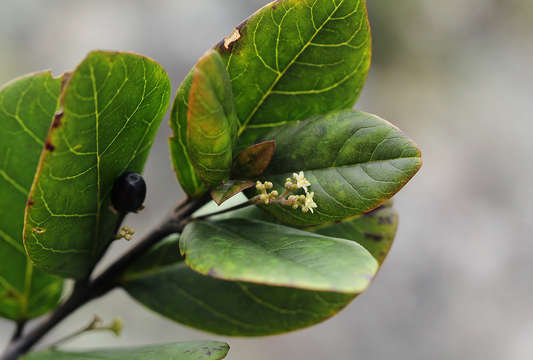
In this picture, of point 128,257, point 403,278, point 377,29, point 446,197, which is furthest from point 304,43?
point 377,29

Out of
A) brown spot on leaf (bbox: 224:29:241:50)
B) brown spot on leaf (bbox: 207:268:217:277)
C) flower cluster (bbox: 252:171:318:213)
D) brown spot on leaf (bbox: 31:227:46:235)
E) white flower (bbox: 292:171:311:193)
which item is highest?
brown spot on leaf (bbox: 224:29:241:50)

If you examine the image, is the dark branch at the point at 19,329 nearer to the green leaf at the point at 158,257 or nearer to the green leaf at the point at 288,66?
the green leaf at the point at 158,257

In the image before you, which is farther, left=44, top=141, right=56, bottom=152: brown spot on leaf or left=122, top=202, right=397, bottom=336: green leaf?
left=122, top=202, right=397, bottom=336: green leaf

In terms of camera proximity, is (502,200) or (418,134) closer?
(502,200)

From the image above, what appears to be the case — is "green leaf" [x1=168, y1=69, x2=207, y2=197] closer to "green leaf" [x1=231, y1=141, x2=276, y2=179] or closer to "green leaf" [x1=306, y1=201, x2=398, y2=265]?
"green leaf" [x1=231, y1=141, x2=276, y2=179]

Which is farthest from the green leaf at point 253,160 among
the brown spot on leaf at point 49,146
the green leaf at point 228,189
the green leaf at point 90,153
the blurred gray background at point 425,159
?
the blurred gray background at point 425,159

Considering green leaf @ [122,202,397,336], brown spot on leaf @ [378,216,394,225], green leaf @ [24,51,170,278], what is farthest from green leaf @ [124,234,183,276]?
brown spot on leaf @ [378,216,394,225]

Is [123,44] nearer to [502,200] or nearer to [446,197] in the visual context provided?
[446,197]
